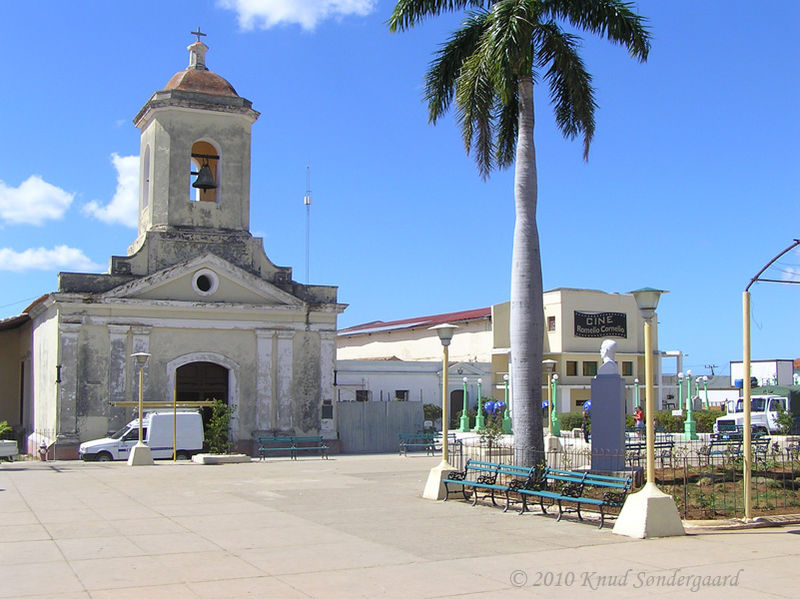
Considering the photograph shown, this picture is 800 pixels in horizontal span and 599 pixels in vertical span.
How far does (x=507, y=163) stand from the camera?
21.0m

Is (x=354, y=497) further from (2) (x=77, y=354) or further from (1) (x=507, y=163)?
(2) (x=77, y=354)

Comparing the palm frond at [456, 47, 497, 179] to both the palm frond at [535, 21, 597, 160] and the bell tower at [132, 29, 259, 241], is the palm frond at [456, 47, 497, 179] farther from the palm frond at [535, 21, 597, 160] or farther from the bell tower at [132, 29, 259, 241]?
the bell tower at [132, 29, 259, 241]

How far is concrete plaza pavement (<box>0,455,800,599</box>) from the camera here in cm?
909

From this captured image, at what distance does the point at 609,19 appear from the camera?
62.2 feet

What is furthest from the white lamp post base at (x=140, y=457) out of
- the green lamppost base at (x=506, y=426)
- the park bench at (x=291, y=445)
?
the green lamppost base at (x=506, y=426)

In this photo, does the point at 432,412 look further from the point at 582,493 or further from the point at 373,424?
the point at 582,493

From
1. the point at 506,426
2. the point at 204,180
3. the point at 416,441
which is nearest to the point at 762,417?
the point at 506,426

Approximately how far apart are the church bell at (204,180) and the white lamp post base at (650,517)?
69.9 feet

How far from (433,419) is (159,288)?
2722 centimetres

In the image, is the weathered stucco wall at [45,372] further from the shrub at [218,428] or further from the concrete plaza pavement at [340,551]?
the concrete plaza pavement at [340,551]

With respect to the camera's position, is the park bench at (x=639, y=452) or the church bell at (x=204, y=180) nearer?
the park bench at (x=639, y=452)

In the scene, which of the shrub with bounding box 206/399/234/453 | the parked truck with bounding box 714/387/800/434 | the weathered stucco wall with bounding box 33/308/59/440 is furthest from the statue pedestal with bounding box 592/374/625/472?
the parked truck with bounding box 714/387/800/434

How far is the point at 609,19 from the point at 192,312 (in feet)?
56.3

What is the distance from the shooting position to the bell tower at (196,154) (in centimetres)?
2994
